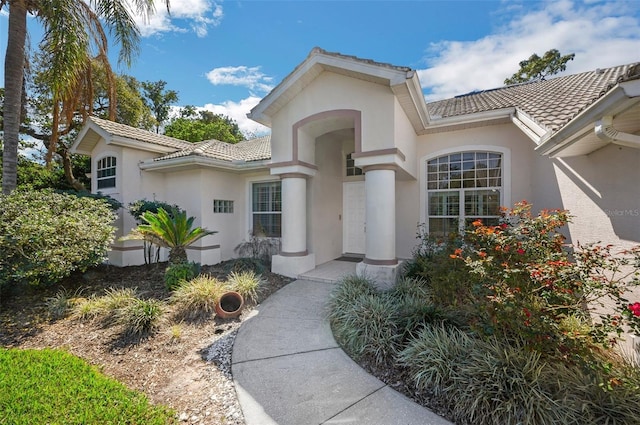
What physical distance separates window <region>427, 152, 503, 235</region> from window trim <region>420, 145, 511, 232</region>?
0.35ft

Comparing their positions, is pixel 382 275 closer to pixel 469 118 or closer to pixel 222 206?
pixel 469 118

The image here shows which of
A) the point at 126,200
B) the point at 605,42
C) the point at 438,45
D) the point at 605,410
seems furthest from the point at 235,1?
the point at 605,410

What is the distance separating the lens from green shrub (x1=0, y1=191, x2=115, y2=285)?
6.27 meters

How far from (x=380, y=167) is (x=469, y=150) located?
3.69m

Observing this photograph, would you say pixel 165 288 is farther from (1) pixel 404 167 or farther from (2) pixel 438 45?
(2) pixel 438 45

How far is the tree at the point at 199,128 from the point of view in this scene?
91.0 feet

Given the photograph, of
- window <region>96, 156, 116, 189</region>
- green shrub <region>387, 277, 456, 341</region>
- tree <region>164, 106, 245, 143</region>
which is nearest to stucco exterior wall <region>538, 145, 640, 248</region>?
green shrub <region>387, 277, 456, 341</region>

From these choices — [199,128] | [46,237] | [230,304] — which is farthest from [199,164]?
[199,128]

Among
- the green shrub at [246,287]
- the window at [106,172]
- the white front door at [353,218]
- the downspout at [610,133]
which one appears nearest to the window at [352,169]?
the white front door at [353,218]

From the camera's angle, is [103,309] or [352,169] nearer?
[103,309]

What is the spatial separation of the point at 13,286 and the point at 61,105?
9646 mm

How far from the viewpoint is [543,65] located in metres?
24.2

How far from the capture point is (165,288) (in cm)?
797

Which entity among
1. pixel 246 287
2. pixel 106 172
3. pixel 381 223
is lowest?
pixel 246 287
